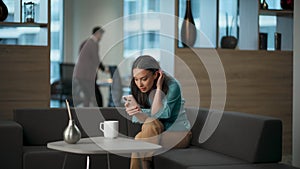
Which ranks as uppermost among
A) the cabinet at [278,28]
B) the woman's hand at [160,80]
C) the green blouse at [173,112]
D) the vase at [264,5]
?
the vase at [264,5]

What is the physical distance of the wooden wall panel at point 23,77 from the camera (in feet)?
17.8

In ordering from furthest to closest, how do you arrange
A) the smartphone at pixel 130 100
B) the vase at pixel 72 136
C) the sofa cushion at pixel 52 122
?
the sofa cushion at pixel 52 122 < the smartphone at pixel 130 100 < the vase at pixel 72 136

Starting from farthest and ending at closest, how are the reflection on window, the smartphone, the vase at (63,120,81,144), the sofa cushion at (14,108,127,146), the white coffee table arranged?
the reflection on window < the sofa cushion at (14,108,127,146) < the smartphone < the vase at (63,120,81,144) < the white coffee table

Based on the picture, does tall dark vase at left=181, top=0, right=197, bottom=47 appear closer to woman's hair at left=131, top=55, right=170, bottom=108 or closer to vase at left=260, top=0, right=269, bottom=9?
vase at left=260, top=0, right=269, bottom=9

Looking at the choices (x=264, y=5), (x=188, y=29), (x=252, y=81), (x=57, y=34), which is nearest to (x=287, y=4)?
(x=264, y=5)

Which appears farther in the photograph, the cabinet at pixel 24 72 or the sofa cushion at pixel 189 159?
the cabinet at pixel 24 72

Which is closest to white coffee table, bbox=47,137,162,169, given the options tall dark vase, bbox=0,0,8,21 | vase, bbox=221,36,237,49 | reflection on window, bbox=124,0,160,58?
tall dark vase, bbox=0,0,8,21

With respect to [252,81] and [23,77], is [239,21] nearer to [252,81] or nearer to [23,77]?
[252,81]

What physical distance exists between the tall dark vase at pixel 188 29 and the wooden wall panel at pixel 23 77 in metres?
1.38

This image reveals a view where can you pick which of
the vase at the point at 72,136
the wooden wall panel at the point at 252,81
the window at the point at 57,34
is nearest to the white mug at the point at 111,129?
the vase at the point at 72,136

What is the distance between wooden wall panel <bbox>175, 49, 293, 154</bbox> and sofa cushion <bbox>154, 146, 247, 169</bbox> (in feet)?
5.71

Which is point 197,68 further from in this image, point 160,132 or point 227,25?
point 160,132

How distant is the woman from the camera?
13.5ft

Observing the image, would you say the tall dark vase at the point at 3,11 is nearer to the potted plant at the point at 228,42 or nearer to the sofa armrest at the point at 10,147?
the sofa armrest at the point at 10,147
